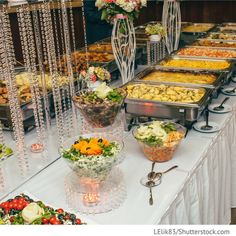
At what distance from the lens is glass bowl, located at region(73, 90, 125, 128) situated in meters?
1.85

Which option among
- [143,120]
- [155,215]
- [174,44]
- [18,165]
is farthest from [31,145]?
[174,44]

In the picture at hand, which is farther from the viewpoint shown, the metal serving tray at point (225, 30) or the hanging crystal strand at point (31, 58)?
the metal serving tray at point (225, 30)

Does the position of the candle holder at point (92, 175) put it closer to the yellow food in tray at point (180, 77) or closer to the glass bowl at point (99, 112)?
the glass bowl at point (99, 112)

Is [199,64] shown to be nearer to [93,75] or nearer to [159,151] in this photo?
[93,75]

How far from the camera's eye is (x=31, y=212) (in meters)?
1.19

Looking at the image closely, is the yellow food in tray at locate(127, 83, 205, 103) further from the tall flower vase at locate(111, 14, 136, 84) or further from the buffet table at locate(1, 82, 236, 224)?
the tall flower vase at locate(111, 14, 136, 84)

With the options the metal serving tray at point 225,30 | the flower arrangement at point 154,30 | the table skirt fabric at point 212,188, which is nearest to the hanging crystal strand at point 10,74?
the table skirt fabric at point 212,188

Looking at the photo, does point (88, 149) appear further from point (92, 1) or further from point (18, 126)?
point (92, 1)

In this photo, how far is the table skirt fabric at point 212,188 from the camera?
1.54 m

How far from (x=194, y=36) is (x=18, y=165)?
271 centimetres

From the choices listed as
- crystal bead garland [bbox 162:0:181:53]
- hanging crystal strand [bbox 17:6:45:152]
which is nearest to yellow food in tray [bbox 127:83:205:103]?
hanging crystal strand [bbox 17:6:45:152]

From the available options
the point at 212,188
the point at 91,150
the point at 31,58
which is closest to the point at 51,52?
the point at 31,58

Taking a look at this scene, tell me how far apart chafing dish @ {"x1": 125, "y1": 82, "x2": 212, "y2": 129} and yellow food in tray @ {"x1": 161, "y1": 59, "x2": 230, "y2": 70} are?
2.10ft

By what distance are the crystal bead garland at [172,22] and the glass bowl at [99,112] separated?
1.86m
